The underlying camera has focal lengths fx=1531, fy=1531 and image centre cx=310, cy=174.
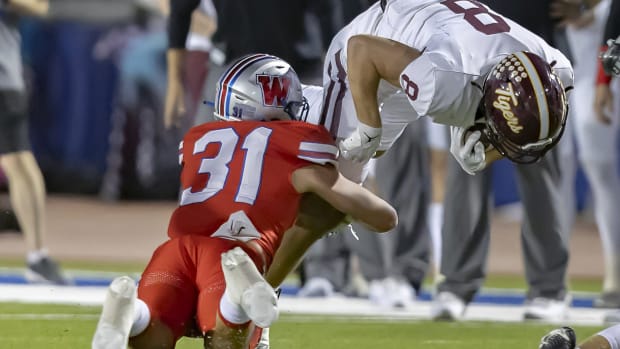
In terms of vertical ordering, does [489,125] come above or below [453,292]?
above

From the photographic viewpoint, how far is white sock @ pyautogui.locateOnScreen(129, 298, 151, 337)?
194 inches

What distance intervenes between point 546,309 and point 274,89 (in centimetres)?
250

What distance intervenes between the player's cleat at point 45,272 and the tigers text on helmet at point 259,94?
3.41m

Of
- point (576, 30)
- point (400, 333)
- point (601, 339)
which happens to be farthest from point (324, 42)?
point (601, 339)

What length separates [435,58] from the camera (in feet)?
17.9

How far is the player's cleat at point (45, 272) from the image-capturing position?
9031mm

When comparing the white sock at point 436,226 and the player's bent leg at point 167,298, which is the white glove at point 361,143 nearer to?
the player's bent leg at point 167,298

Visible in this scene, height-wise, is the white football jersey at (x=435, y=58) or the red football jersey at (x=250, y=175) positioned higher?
the white football jersey at (x=435, y=58)

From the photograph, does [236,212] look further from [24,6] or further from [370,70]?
[24,6]

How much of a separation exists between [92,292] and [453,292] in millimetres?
2135

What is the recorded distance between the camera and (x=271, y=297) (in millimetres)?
4805

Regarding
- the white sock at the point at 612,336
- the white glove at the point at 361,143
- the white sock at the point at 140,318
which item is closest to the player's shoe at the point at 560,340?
the white sock at the point at 612,336

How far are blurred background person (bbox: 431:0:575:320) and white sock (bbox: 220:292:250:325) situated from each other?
2.87 m

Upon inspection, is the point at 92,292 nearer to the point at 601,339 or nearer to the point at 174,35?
the point at 174,35
